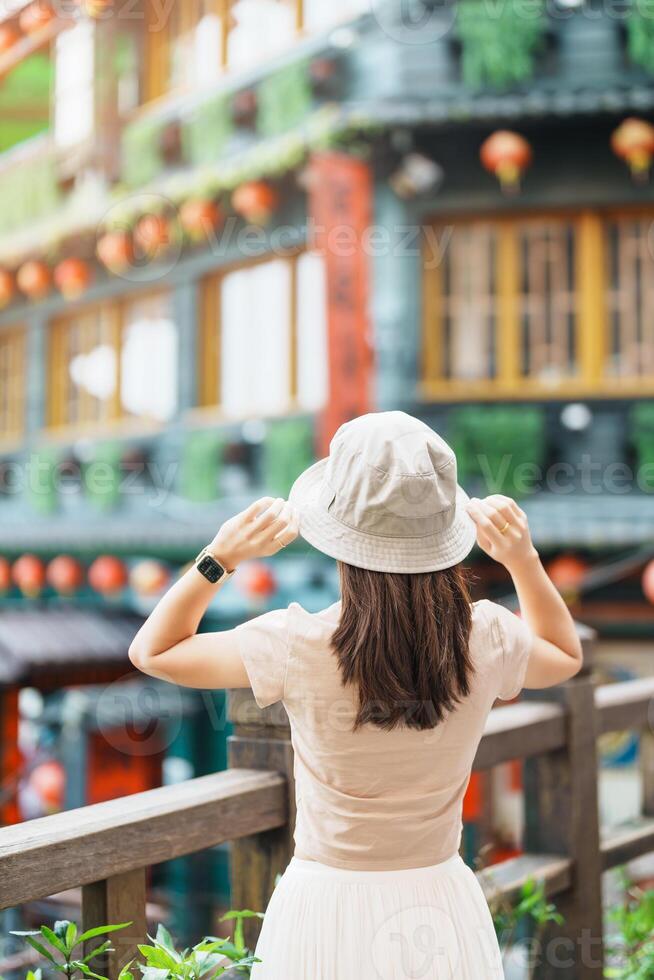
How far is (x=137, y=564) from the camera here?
433 inches

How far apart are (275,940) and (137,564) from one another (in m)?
9.18

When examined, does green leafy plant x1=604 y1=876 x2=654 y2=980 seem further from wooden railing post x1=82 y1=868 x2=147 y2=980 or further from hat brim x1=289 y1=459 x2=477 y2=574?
Result: hat brim x1=289 y1=459 x2=477 y2=574

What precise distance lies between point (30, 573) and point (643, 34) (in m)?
7.37

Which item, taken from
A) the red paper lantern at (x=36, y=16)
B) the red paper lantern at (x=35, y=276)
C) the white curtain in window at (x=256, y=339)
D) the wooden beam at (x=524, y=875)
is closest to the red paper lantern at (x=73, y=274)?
the red paper lantern at (x=35, y=276)

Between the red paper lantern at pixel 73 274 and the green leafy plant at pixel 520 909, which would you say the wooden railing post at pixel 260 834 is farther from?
the red paper lantern at pixel 73 274

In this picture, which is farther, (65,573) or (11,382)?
(11,382)

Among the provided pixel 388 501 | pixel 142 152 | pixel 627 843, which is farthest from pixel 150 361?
pixel 388 501

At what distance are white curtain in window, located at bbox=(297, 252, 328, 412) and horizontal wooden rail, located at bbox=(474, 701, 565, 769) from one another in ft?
20.9

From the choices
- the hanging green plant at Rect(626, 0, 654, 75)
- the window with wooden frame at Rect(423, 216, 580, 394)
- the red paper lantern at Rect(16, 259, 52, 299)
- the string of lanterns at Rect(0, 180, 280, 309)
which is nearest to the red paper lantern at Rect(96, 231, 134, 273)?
the string of lanterns at Rect(0, 180, 280, 309)

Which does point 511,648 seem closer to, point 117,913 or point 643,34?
point 117,913

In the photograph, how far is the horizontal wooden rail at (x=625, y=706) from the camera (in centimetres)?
364

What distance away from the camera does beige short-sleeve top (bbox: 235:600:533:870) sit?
A: 1.89 m

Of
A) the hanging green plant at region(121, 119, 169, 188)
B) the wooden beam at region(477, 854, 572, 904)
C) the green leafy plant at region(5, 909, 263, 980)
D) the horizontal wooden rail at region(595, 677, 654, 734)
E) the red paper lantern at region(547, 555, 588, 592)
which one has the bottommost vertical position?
the wooden beam at region(477, 854, 572, 904)

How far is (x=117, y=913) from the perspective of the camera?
216cm
